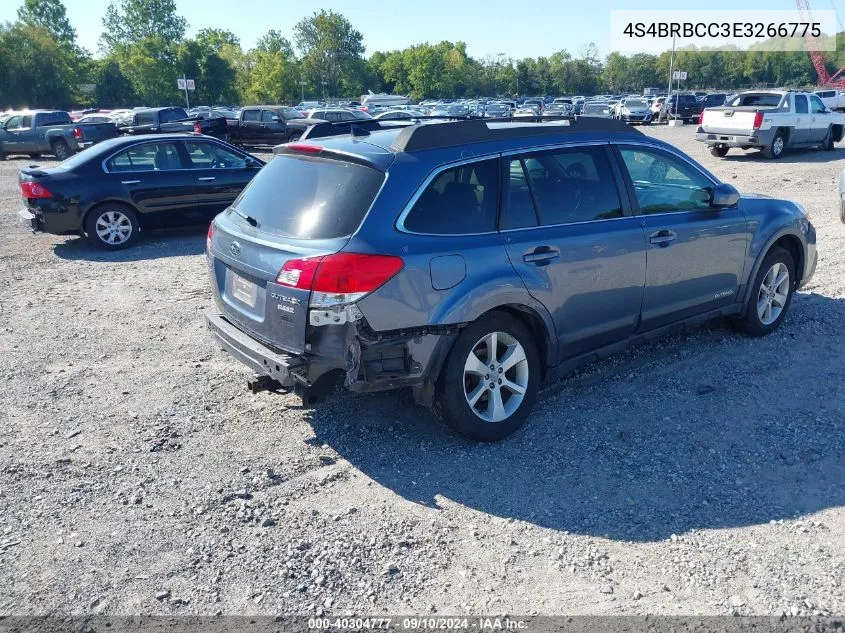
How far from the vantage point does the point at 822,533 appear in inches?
138

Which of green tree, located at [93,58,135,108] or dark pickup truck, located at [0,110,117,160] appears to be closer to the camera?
dark pickup truck, located at [0,110,117,160]

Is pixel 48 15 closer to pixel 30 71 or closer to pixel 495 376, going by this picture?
pixel 30 71

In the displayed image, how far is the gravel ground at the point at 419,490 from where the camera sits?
10.4 ft

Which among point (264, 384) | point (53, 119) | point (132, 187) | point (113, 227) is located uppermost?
point (53, 119)

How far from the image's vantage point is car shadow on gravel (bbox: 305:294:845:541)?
376 cm

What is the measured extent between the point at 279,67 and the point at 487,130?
266 ft

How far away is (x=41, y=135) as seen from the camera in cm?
2664

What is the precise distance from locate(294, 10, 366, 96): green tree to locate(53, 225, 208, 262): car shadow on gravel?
8727 cm

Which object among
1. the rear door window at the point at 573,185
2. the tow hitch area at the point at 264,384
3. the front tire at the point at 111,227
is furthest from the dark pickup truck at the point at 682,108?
the tow hitch area at the point at 264,384

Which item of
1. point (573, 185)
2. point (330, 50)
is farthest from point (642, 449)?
point (330, 50)

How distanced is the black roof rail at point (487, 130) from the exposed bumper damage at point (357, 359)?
110 centimetres

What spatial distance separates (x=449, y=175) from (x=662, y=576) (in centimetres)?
241

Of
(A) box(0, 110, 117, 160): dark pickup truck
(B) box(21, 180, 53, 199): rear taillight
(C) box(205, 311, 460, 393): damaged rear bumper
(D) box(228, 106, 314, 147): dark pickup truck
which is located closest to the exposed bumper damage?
(C) box(205, 311, 460, 393): damaged rear bumper

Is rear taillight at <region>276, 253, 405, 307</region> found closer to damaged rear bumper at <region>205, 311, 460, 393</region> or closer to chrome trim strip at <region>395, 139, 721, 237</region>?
damaged rear bumper at <region>205, 311, 460, 393</region>
